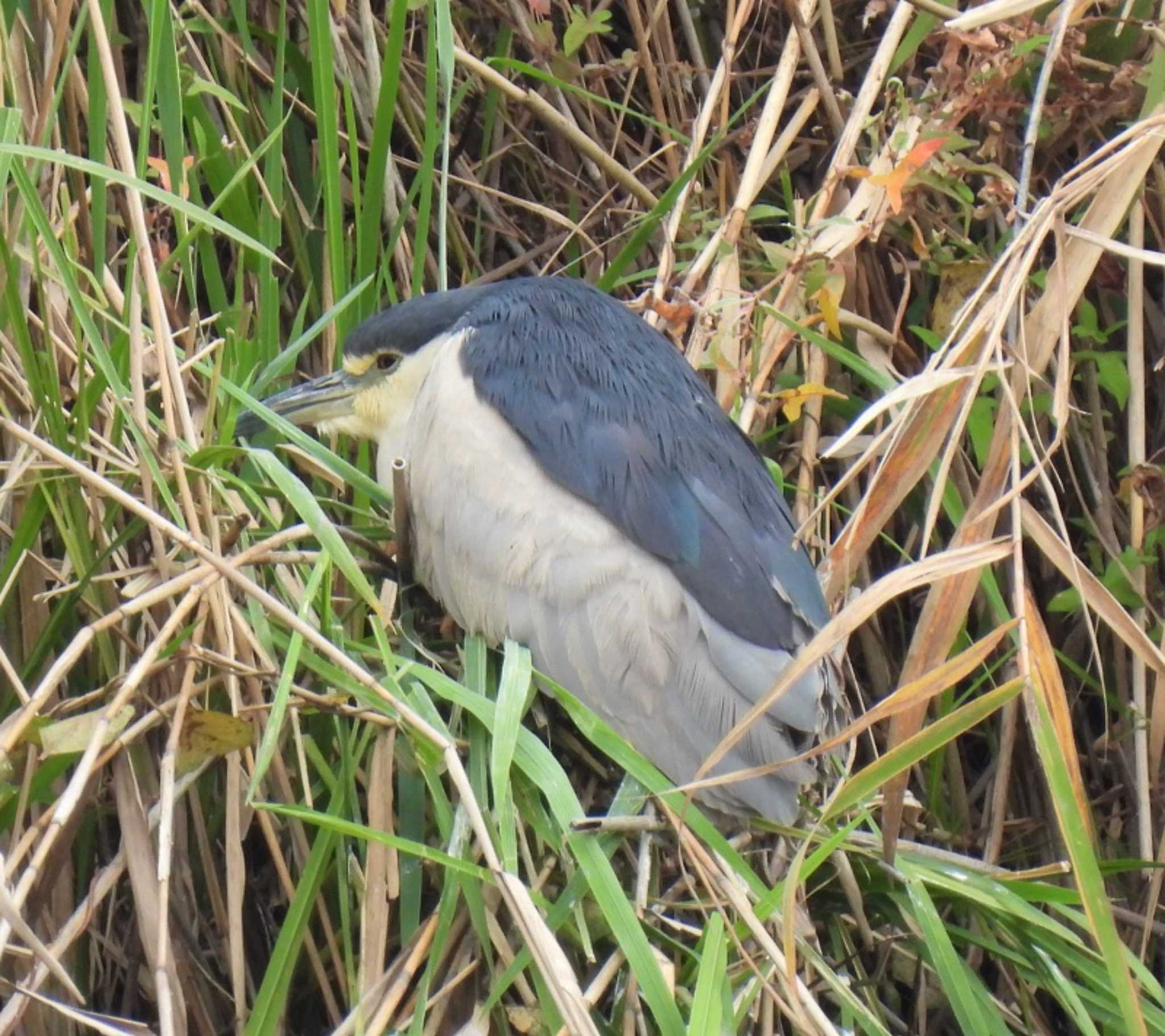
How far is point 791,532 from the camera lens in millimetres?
1663

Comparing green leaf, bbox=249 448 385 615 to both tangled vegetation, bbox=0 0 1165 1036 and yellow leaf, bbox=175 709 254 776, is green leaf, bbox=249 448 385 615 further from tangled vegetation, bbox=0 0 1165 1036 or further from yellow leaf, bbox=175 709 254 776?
yellow leaf, bbox=175 709 254 776

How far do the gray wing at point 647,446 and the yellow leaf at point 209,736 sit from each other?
463 mm

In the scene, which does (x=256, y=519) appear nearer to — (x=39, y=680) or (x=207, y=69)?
→ (x=39, y=680)

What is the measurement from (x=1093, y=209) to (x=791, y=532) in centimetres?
44

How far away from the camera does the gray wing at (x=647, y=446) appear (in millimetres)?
1560

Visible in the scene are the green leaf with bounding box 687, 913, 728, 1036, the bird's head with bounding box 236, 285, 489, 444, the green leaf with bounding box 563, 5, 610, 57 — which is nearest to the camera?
the green leaf with bounding box 687, 913, 728, 1036

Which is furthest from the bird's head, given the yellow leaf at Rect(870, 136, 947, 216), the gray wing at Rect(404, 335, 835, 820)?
the yellow leaf at Rect(870, 136, 947, 216)

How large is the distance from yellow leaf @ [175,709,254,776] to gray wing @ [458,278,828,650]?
46 centimetres

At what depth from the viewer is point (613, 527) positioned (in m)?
1.58

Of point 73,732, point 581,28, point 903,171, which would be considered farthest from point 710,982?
point 581,28

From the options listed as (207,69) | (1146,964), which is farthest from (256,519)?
(1146,964)

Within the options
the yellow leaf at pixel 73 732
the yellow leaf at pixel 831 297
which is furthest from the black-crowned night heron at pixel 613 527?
the yellow leaf at pixel 73 732

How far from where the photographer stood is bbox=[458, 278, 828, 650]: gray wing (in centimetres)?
156

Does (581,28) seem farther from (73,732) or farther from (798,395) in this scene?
(73,732)
